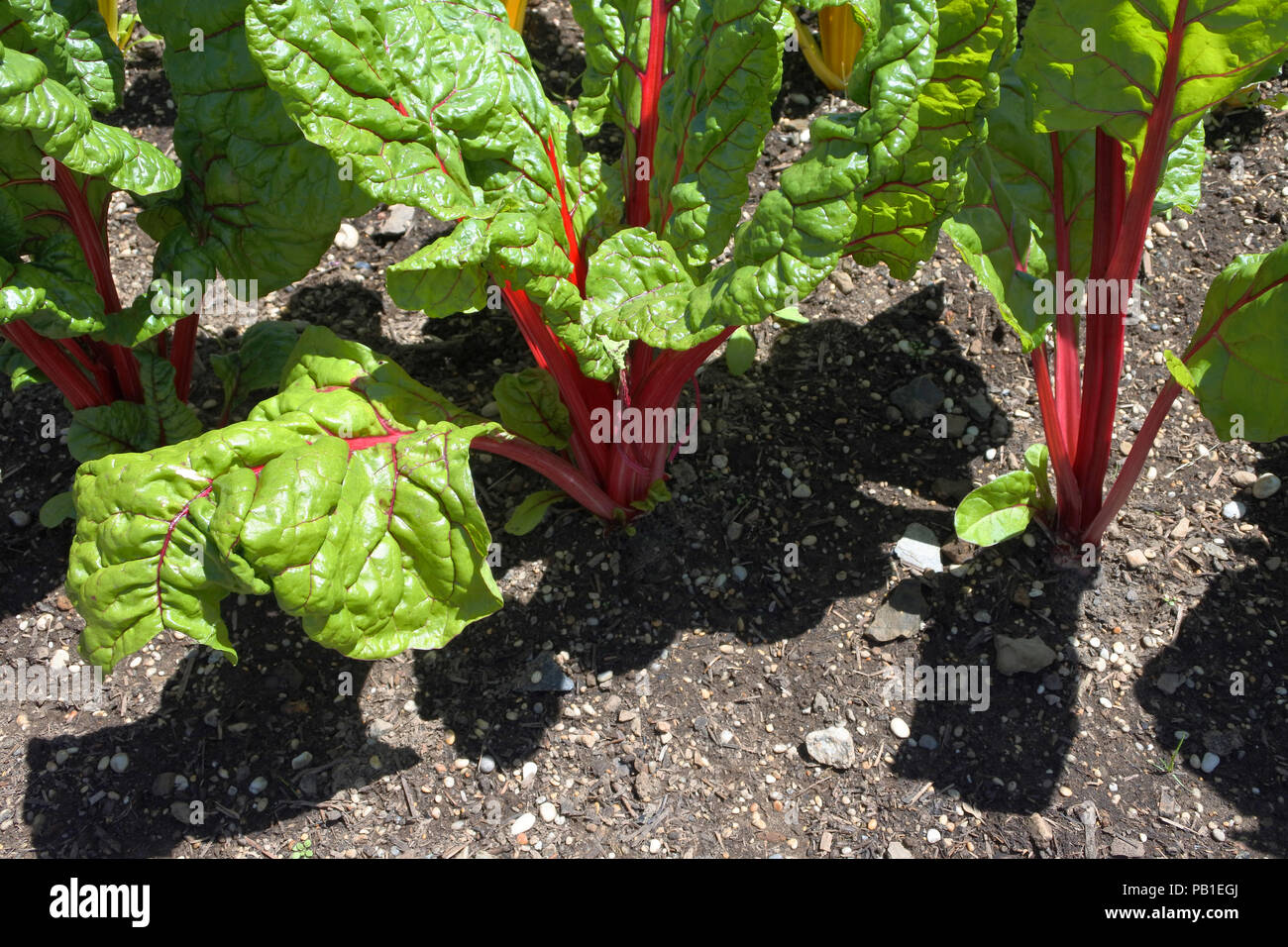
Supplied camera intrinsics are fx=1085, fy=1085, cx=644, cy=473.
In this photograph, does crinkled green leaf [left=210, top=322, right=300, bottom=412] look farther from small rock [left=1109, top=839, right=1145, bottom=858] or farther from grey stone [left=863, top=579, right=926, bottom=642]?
small rock [left=1109, top=839, right=1145, bottom=858]

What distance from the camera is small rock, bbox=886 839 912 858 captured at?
2.50 m

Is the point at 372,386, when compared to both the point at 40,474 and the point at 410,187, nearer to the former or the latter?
the point at 410,187

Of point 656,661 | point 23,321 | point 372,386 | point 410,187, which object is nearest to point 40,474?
point 23,321

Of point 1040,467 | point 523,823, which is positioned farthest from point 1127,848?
point 523,823

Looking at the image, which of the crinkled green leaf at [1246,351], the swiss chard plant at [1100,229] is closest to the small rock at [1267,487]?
the swiss chard plant at [1100,229]

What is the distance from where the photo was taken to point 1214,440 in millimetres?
3049

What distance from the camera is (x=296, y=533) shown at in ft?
7.17

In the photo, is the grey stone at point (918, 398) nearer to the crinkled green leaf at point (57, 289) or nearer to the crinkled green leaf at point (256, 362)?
the crinkled green leaf at point (256, 362)

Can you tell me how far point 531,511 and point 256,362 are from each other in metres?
0.93

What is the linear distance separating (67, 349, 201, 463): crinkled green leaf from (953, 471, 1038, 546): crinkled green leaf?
2041 mm

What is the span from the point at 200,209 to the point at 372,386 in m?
0.69

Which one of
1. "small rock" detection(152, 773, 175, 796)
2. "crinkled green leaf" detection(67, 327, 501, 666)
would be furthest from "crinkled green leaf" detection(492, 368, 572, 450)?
"small rock" detection(152, 773, 175, 796)

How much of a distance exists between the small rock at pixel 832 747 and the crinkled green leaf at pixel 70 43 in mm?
2286

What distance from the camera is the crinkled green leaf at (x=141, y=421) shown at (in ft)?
9.31
